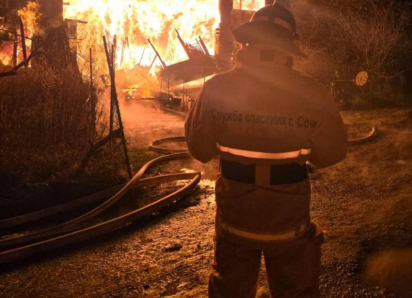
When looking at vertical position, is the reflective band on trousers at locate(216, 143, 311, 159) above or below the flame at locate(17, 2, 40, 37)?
below

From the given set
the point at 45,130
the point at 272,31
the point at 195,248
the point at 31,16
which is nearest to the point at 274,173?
the point at 272,31

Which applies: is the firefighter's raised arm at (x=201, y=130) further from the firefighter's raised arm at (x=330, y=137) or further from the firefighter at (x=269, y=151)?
the firefighter's raised arm at (x=330, y=137)

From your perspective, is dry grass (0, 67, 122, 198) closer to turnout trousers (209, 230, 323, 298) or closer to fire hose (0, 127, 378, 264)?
fire hose (0, 127, 378, 264)

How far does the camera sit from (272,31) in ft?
6.57

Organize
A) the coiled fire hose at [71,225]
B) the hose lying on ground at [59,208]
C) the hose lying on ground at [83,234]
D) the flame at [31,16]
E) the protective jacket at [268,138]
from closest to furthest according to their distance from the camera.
A: the protective jacket at [268,138] → the hose lying on ground at [83,234] → the coiled fire hose at [71,225] → the hose lying on ground at [59,208] → the flame at [31,16]

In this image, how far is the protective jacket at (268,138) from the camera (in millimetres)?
1944

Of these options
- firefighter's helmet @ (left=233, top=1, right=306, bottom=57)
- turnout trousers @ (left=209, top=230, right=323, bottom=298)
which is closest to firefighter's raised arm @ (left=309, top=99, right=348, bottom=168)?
firefighter's helmet @ (left=233, top=1, right=306, bottom=57)

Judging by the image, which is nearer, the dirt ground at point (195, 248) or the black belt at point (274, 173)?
the black belt at point (274, 173)

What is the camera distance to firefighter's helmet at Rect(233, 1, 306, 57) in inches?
78.1

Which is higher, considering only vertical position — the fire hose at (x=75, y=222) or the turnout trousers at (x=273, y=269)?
the turnout trousers at (x=273, y=269)

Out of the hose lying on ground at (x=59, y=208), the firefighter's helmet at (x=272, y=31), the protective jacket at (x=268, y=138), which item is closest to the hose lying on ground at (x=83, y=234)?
the hose lying on ground at (x=59, y=208)

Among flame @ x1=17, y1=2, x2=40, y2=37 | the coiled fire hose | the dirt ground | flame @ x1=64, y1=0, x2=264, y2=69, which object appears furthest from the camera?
flame @ x1=64, y1=0, x2=264, y2=69

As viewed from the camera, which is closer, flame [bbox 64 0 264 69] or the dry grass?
the dry grass

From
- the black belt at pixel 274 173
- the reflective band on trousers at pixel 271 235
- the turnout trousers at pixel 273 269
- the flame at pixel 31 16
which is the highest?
the flame at pixel 31 16
